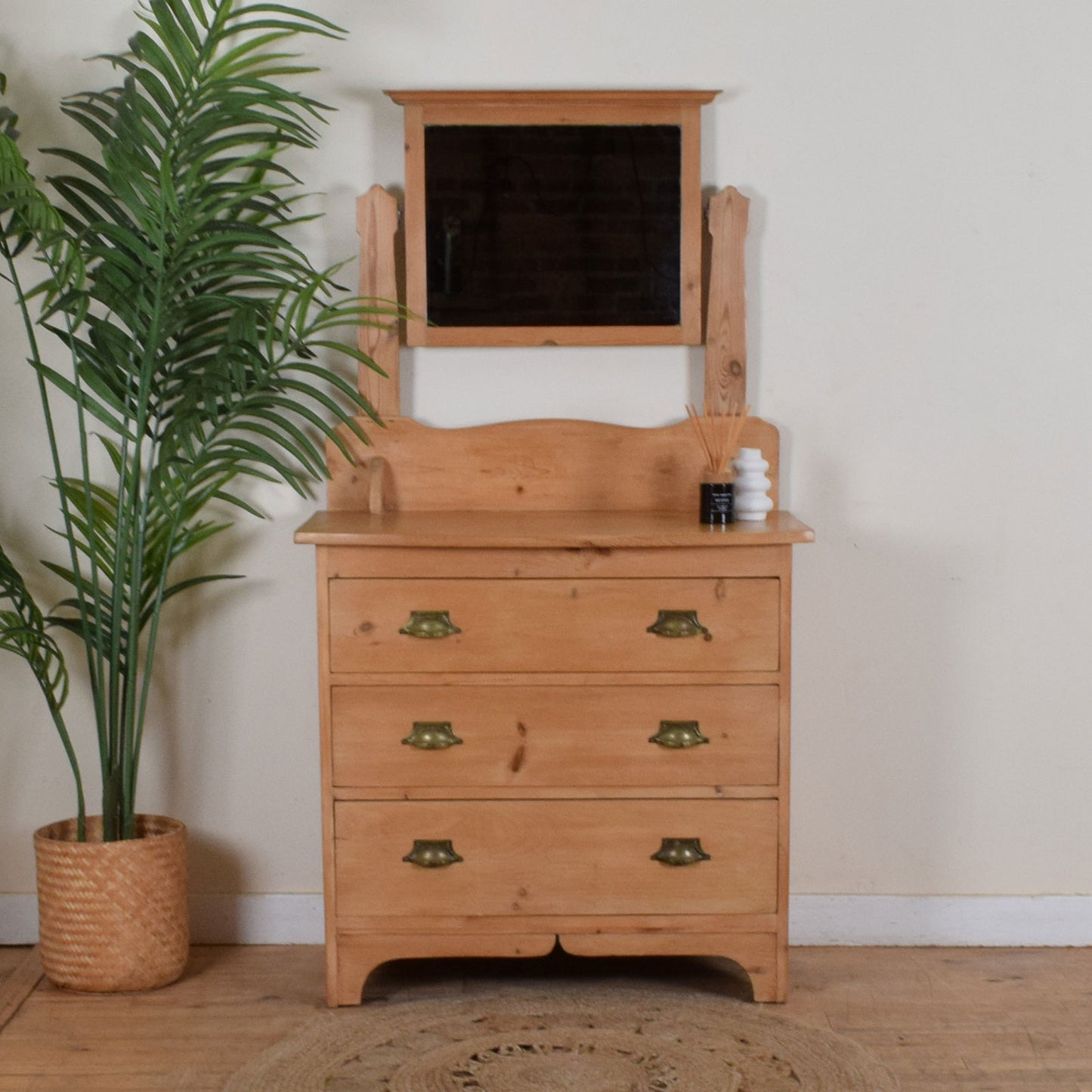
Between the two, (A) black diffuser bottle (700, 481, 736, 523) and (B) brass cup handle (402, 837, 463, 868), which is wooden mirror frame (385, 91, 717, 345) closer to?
(A) black diffuser bottle (700, 481, 736, 523)

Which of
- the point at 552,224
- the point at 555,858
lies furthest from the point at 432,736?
the point at 552,224

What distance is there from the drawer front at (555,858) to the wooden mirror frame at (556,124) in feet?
3.15

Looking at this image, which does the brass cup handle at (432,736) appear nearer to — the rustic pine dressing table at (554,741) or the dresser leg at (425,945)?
the rustic pine dressing table at (554,741)

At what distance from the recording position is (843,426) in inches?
113

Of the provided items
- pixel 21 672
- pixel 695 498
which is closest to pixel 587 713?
pixel 695 498

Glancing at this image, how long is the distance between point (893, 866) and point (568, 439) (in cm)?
116

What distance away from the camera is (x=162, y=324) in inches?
102

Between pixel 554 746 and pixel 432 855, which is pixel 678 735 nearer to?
pixel 554 746

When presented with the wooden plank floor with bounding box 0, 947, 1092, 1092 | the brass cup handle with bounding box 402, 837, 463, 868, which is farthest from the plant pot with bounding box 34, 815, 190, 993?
the brass cup handle with bounding box 402, 837, 463, 868

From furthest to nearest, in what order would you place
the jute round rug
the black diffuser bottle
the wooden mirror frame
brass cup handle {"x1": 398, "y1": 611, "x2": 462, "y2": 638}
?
1. the wooden mirror frame
2. the black diffuser bottle
3. brass cup handle {"x1": 398, "y1": 611, "x2": 462, "y2": 638}
4. the jute round rug

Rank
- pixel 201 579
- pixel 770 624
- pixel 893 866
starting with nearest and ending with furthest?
pixel 770 624 < pixel 201 579 < pixel 893 866

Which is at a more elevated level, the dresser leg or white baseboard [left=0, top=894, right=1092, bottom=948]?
the dresser leg

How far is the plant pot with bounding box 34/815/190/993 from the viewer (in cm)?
259

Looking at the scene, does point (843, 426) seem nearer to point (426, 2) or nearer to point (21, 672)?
point (426, 2)
